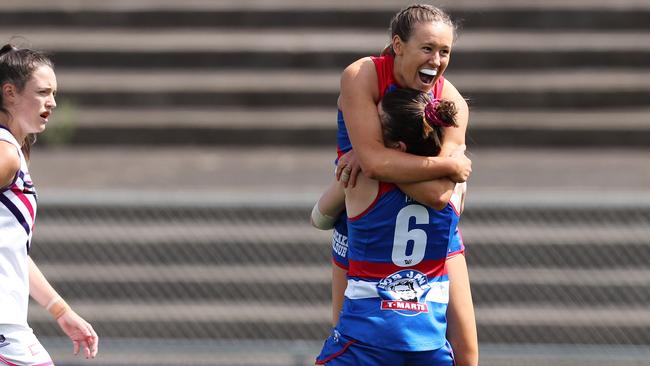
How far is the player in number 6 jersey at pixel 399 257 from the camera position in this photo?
12.2 feet

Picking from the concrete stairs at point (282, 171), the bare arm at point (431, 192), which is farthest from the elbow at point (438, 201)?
the concrete stairs at point (282, 171)

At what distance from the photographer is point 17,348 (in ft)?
12.4

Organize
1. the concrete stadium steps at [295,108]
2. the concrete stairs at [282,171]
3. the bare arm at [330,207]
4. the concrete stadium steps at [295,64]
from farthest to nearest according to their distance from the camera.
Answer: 1. the concrete stadium steps at [295,64]
2. the concrete stadium steps at [295,108]
3. the concrete stairs at [282,171]
4. the bare arm at [330,207]

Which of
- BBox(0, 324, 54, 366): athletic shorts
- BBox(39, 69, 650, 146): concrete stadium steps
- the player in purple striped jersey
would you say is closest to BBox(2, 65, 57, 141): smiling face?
the player in purple striped jersey

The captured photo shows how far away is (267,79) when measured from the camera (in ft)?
35.0

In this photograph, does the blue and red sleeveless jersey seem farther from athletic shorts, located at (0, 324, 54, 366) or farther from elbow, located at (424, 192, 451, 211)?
athletic shorts, located at (0, 324, 54, 366)

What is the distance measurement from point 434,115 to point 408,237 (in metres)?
0.41

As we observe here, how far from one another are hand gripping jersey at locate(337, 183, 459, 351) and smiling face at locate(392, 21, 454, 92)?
0.37 metres

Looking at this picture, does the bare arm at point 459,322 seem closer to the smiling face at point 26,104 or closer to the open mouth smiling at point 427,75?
the open mouth smiling at point 427,75

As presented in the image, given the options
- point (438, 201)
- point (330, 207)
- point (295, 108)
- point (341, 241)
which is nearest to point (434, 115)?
point (438, 201)

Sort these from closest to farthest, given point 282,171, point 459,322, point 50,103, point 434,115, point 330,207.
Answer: point 434,115 → point 50,103 → point 459,322 → point 330,207 → point 282,171

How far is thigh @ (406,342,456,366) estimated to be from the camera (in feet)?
12.3

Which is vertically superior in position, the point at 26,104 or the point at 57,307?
the point at 26,104

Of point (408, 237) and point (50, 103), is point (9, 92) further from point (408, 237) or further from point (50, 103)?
point (408, 237)
